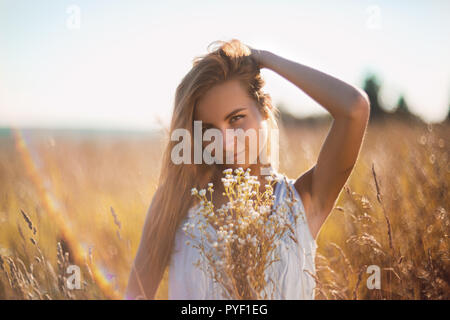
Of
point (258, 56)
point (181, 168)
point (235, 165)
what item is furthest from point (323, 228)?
point (258, 56)

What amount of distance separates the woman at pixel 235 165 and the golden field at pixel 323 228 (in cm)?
15

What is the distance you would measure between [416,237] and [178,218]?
1452mm

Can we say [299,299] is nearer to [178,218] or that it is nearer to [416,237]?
[178,218]

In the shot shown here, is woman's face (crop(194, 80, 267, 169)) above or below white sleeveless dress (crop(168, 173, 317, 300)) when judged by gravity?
above

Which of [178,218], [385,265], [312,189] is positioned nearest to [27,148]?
[178,218]

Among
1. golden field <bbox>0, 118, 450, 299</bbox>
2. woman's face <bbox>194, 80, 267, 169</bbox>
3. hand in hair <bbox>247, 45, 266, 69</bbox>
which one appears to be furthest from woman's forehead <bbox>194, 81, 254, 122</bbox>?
golden field <bbox>0, 118, 450, 299</bbox>

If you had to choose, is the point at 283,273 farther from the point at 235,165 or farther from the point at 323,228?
the point at 323,228

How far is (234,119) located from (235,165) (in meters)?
0.32

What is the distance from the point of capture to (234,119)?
1641 mm

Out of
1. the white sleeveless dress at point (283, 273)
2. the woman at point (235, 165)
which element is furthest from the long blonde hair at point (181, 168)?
the white sleeveless dress at point (283, 273)

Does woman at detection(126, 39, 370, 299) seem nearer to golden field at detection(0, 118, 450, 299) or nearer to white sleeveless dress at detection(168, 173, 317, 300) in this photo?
white sleeveless dress at detection(168, 173, 317, 300)

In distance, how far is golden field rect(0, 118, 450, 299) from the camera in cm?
152
